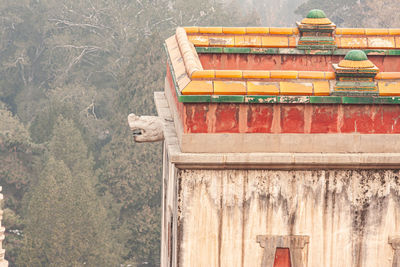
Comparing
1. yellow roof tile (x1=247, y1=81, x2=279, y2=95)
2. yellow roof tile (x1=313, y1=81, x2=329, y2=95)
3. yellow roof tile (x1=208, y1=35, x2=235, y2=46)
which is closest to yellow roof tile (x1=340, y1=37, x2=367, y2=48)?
yellow roof tile (x1=208, y1=35, x2=235, y2=46)

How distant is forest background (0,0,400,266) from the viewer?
4038 cm

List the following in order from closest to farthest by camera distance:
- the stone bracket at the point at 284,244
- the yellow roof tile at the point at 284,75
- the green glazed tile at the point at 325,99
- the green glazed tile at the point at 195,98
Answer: the green glazed tile at the point at 195,98
the green glazed tile at the point at 325,99
the yellow roof tile at the point at 284,75
the stone bracket at the point at 284,244

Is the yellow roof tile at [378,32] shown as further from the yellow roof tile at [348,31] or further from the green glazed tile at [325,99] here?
the green glazed tile at [325,99]

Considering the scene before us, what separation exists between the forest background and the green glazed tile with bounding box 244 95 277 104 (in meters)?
29.4

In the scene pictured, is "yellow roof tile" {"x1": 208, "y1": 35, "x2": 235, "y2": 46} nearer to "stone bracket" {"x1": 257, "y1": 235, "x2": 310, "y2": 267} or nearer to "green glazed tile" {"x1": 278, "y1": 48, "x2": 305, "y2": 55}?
"green glazed tile" {"x1": 278, "y1": 48, "x2": 305, "y2": 55}

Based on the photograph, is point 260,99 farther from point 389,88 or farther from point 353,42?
point 353,42

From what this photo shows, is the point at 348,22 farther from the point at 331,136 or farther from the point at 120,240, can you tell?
the point at 331,136

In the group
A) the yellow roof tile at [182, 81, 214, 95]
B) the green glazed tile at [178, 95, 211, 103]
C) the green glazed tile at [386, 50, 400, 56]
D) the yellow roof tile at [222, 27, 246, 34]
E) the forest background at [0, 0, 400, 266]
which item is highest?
the forest background at [0, 0, 400, 266]

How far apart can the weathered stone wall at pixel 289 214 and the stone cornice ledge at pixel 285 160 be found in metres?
0.11

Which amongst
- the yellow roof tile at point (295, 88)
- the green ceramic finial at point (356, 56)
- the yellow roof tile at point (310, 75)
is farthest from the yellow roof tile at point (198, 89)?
the green ceramic finial at point (356, 56)

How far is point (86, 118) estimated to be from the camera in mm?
58156

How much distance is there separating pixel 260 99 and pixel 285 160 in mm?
769

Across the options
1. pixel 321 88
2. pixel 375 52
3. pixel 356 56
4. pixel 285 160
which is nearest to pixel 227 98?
pixel 285 160

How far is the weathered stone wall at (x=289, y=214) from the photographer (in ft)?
36.9
